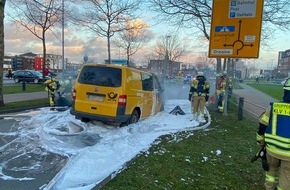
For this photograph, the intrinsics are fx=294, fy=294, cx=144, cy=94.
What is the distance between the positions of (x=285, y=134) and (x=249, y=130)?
6.56m

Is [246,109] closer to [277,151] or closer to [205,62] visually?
[277,151]

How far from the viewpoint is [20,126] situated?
8422mm

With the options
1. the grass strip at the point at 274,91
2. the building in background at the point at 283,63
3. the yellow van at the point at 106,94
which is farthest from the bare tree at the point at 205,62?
the building in background at the point at 283,63

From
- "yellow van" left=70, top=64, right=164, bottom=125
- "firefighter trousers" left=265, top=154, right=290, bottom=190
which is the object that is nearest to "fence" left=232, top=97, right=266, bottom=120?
"yellow van" left=70, top=64, right=164, bottom=125

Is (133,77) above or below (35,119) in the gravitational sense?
above

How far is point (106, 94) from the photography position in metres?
7.95

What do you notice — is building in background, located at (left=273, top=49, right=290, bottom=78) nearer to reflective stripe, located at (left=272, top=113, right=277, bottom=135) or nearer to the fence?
the fence

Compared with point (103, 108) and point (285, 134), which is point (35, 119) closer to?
point (103, 108)

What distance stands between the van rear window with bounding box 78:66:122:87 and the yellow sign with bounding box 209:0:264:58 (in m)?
5.45

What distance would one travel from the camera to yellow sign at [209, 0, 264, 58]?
1127 cm

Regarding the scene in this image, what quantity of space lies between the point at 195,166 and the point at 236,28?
787cm

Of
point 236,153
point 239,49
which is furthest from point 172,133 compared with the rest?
point 239,49

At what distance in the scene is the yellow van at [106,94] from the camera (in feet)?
26.0

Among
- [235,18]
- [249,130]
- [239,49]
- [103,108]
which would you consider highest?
[235,18]
